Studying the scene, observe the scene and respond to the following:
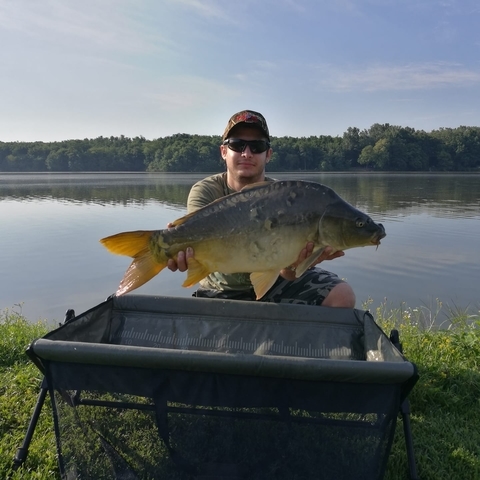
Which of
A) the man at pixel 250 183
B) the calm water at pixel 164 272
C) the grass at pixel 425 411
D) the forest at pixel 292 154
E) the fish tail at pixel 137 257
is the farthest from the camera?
the forest at pixel 292 154

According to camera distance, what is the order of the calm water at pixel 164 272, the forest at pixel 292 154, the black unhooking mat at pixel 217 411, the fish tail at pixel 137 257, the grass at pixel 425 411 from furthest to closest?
the forest at pixel 292 154, the calm water at pixel 164 272, the fish tail at pixel 137 257, the grass at pixel 425 411, the black unhooking mat at pixel 217 411

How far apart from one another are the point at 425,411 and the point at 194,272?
1098 millimetres

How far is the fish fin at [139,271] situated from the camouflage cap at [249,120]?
860mm

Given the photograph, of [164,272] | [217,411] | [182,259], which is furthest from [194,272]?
[164,272]

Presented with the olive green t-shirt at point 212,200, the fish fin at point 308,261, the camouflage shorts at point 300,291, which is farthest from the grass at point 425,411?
the olive green t-shirt at point 212,200

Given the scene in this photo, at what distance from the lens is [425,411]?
1.96 meters

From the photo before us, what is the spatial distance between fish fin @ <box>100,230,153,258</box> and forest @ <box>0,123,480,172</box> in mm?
34501

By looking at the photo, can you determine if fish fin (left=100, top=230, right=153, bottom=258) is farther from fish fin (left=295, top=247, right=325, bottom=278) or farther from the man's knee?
the man's knee

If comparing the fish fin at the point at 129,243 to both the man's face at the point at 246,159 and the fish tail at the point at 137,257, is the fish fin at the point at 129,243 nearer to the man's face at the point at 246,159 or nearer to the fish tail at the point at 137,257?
the fish tail at the point at 137,257

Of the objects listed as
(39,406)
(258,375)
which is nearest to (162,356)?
(258,375)

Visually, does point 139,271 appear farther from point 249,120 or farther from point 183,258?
point 249,120

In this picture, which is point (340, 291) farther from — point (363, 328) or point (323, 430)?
point (323, 430)

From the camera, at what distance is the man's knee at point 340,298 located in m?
2.17

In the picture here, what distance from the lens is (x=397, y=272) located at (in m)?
5.76
